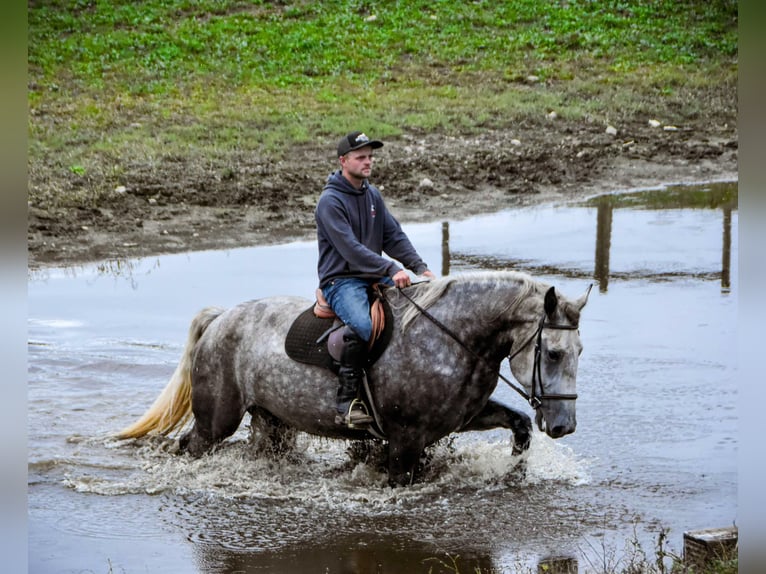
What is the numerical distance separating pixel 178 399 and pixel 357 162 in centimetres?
269

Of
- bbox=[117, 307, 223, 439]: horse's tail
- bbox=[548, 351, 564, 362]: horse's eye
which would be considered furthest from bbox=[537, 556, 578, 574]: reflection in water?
bbox=[117, 307, 223, 439]: horse's tail

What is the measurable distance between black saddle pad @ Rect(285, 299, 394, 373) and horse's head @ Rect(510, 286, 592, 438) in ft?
3.67

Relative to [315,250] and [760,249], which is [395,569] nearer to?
[760,249]

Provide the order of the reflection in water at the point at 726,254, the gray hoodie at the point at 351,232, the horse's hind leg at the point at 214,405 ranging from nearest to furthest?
the gray hoodie at the point at 351,232
the horse's hind leg at the point at 214,405
the reflection in water at the point at 726,254

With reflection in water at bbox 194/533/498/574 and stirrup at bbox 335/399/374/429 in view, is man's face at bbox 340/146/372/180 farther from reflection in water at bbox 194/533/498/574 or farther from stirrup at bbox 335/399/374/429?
reflection in water at bbox 194/533/498/574

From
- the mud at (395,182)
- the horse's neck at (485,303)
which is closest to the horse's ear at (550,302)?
the horse's neck at (485,303)

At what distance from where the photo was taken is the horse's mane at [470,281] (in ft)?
23.7

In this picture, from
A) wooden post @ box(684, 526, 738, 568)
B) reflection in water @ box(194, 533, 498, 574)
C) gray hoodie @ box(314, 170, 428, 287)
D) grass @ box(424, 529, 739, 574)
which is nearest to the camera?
grass @ box(424, 529, 739, 574)

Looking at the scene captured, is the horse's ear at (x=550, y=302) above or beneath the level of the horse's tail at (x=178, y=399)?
above

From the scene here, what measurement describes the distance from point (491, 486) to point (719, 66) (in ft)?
65.4

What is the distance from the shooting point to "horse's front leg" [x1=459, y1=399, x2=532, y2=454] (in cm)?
786

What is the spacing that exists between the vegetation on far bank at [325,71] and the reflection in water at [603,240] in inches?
154

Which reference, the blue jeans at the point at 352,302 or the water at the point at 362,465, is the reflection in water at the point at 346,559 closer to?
the water at the point at 362,465

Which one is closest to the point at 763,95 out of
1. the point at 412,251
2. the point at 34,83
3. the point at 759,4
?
the point at 759,4
